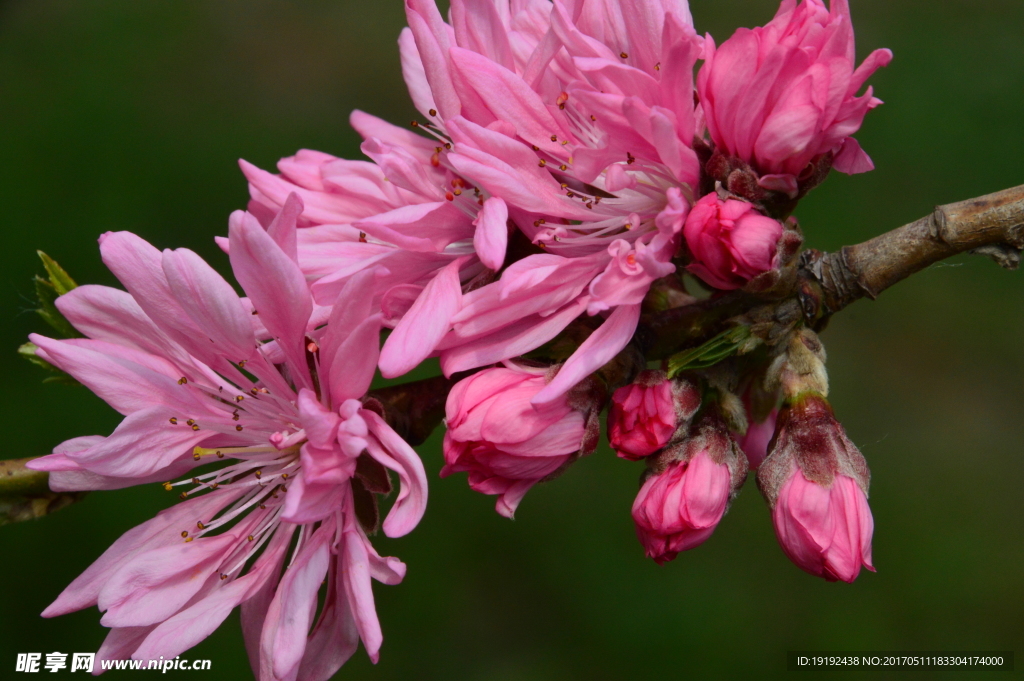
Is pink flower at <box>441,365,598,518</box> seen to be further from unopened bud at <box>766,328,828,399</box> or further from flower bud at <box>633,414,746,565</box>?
unopened bud at <box>766,328,828,399</box>

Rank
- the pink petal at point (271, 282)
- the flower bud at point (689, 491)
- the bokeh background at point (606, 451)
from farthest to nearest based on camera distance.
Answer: the bokeh background at point (606, 451) < the flower bud at point (689, 491) < the pink petal at point (271, 282)

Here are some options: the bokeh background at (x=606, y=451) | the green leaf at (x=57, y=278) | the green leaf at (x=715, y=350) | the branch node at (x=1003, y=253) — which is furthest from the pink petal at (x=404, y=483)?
the bokeh background at (x=606, y=451)

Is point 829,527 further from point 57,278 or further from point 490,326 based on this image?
point 57,278

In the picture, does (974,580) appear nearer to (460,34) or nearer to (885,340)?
(885,340)

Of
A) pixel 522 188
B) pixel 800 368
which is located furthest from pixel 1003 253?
pixel 522 188

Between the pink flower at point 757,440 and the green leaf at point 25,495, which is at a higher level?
the green leaf at point 25,495

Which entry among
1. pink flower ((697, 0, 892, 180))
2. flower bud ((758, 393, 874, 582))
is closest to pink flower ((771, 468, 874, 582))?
flower bud ((758, 393, 874, 582))

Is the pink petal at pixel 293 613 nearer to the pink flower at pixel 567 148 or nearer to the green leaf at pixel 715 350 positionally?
the pink flower at pixel 567 148
